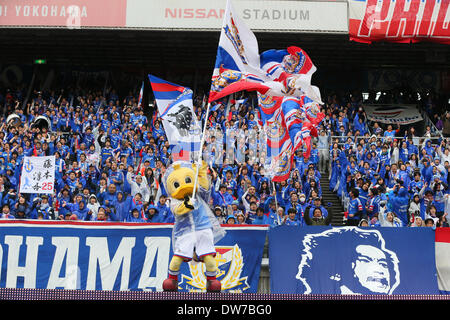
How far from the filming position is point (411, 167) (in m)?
16.6

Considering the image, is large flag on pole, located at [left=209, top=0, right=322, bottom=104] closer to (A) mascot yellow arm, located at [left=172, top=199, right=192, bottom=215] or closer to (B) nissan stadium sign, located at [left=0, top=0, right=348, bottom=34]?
(A) mascot yellow arm, located at [left=172, top=199, right=192, bottom=215]

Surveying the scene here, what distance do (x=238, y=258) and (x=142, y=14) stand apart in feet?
44.4

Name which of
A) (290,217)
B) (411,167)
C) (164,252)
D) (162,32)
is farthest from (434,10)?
(164,252)

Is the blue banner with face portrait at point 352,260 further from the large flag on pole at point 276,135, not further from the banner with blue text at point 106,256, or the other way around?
the large flag on pole at point 276,135

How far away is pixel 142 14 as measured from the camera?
2161cm

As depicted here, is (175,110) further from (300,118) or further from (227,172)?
(227,172)

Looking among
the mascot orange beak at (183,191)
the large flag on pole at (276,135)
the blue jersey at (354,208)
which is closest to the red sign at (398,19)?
the blue jersey at (354,208)

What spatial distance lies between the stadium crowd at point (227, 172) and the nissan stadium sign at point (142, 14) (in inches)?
112

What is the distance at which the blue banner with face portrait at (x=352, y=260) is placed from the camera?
9742mm

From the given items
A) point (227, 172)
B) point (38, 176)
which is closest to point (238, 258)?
point (227, 172)

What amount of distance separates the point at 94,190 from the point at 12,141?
14.0 feet

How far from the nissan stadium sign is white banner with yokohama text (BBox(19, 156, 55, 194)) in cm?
748
